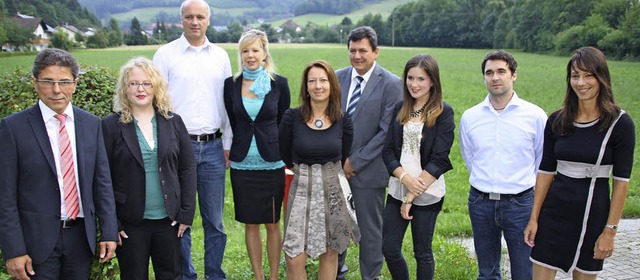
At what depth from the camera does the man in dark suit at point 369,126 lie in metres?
5.08

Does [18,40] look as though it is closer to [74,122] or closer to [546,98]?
[546,98]

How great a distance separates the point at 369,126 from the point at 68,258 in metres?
2.82

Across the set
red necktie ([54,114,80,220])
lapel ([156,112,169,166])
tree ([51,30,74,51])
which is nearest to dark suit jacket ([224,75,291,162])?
lapel ([156,112,169,166])

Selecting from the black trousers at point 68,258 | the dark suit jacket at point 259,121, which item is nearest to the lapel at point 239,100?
the dark suit jacket at point 259,121

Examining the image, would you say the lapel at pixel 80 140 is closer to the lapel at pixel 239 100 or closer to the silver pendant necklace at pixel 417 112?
the lapel at pixel 239 100

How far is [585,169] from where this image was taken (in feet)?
12.6

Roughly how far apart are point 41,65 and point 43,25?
259 ft

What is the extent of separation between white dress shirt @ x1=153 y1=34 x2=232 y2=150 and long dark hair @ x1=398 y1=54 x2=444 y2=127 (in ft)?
6.15

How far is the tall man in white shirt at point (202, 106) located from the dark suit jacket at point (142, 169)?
77 centimetres

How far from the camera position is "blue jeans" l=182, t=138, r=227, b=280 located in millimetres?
5195

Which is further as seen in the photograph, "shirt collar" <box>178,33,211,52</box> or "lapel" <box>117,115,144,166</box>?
"shirt collar" <box>178,33,211,52</box>

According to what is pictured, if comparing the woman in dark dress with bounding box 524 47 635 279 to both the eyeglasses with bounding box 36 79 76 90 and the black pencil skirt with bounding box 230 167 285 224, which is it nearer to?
the black pencil skirt with bounding box 230 167 285 224

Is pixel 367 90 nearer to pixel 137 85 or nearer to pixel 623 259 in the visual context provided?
pixel 137 85

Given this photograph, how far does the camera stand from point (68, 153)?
3713 millimetres
